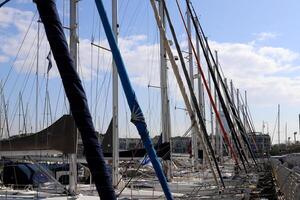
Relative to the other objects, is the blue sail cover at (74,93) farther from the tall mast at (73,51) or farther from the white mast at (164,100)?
the white mast at (164,100)

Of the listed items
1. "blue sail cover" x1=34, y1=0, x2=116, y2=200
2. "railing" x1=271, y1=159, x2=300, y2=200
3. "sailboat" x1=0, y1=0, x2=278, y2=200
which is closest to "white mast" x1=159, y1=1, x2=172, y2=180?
"sailboat" x1=0, y1=0, x2=278, y2=200

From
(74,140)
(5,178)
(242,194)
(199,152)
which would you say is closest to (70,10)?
(74,140)

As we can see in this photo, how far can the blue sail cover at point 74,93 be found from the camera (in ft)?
18.8

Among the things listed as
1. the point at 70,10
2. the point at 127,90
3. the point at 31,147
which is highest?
the point at 70,10

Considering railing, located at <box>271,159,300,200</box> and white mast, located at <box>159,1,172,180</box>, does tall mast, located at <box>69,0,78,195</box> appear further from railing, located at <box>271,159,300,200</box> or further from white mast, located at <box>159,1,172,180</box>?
white mast, located at <box>159,1,172,180</box>

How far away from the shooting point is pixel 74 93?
578cm

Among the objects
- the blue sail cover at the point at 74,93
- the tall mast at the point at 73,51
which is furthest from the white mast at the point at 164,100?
the blue sail cover at the point at 74,93

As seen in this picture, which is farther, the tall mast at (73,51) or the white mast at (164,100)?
the white mast at (164,100)

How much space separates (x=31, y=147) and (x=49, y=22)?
806 cm

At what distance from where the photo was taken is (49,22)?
577cm

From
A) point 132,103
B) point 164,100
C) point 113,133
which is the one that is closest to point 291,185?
point 132,103

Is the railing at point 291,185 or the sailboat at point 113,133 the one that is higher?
the sailboat at point 113,133

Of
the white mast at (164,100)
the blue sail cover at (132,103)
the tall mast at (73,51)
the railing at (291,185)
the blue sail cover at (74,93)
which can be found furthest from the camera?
the white mast at (164,100)

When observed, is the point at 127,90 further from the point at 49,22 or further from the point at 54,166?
the point at 54,166
